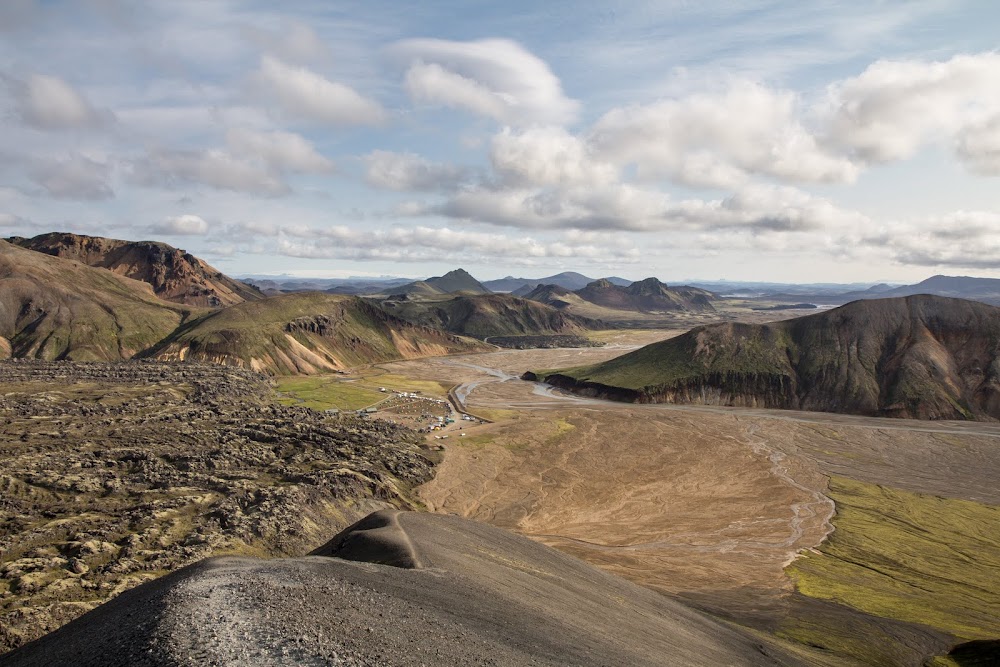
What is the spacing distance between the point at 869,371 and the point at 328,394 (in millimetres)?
183378

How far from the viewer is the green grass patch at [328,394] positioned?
160 metres

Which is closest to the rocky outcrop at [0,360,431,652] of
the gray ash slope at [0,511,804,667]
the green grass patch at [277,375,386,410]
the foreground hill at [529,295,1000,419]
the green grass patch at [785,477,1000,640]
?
the gray ash slope at [0,511,804,667]

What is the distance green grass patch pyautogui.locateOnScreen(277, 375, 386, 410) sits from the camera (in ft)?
525

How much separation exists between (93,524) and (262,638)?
51.5 metres

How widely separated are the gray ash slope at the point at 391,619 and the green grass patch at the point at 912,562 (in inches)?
986

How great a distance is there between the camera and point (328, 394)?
571 ft

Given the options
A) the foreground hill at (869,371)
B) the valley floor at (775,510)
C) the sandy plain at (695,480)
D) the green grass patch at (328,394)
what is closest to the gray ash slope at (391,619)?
the valley floor at (775,510)

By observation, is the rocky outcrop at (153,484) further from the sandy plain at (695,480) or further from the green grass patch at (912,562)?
the green grass patch at (912,562)

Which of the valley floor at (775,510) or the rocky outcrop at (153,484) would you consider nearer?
the rocky outcrop at (153,484)

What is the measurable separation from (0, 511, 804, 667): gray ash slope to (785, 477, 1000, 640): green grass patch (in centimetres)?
2505

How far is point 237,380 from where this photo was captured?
16838 centimetres

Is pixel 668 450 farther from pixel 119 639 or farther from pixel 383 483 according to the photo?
pixel 119 639

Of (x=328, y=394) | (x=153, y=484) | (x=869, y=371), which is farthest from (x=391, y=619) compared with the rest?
Answer: (x=869, y=371)

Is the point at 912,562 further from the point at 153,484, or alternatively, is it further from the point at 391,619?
the point at 153,484
